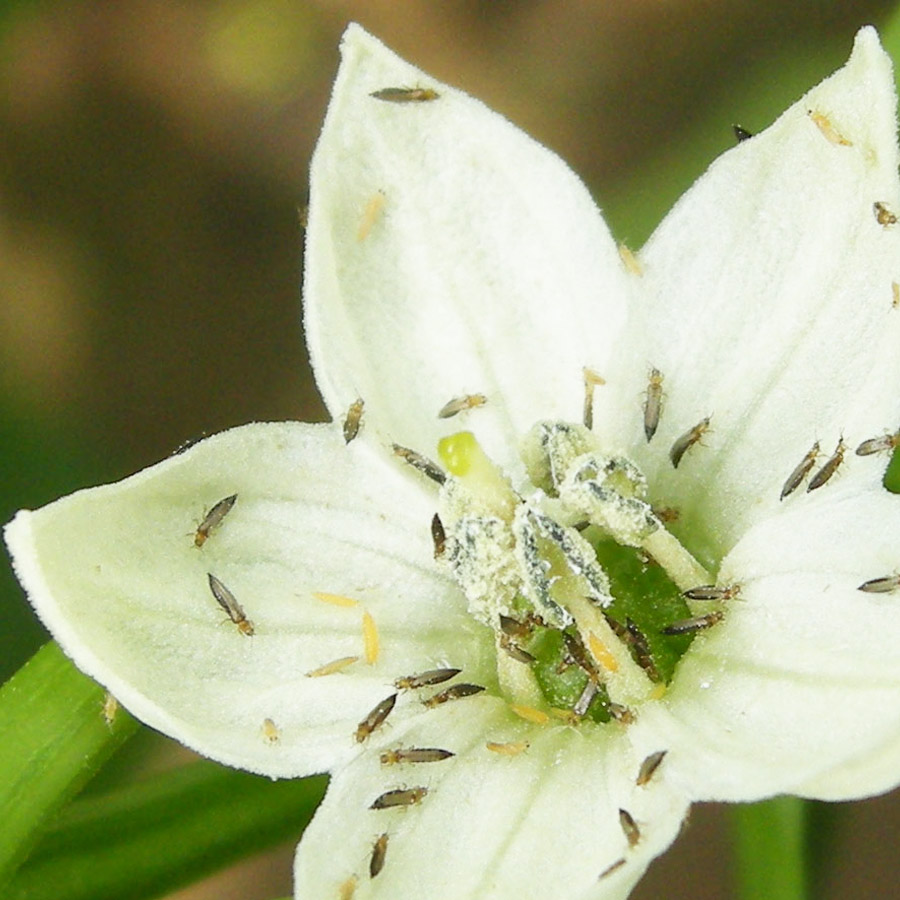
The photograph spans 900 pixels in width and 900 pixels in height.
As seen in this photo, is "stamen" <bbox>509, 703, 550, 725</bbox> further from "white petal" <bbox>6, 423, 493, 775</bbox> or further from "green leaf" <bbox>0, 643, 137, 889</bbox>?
"green leaf" <bbox>0, 643, 137, 889</bbox>

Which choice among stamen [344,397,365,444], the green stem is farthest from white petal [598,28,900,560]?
the green stem

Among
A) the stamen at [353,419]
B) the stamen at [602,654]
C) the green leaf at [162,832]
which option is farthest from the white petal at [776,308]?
the green leaf at [162,832]

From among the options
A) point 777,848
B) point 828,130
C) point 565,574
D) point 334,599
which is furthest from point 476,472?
point 777,848

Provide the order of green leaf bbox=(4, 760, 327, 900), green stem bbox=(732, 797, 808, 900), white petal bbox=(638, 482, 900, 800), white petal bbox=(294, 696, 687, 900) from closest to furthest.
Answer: white petal bbox=(638, 482, 900, 800) < white petal bbox=(294, 696, 687, 900) < green leaf bbox=(4, 760, 327, 900) < green stem bbox=(732, 797, 808, 900)

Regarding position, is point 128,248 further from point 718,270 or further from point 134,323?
point 718,270

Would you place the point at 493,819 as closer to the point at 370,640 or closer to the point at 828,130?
the point at 370,640
